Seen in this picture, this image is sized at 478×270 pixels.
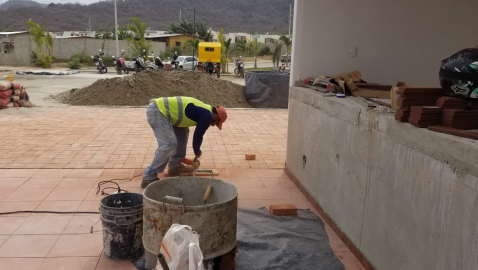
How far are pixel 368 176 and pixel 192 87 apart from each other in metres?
11.8

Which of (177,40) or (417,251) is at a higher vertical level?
(177,40)

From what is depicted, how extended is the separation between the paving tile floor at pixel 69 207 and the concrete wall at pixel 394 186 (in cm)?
42

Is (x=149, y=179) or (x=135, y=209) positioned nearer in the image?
(x=135, y=209)

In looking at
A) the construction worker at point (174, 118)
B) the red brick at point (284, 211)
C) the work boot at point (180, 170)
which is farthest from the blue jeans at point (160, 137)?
the red brick at point (284, 211)

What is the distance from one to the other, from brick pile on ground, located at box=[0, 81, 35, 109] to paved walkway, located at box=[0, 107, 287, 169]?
2.82 feet

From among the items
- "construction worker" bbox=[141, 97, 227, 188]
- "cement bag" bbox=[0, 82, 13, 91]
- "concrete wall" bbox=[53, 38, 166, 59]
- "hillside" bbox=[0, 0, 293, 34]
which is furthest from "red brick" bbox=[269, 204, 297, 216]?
"hillside" bbox=[0, 0, 293, 34]

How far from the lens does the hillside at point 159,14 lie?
98.2 m

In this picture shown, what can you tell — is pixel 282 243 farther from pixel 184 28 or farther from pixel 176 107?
pixel 184 28

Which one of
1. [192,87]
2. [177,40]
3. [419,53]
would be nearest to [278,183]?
[419,53]

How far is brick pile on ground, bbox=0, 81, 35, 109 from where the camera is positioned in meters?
11.2

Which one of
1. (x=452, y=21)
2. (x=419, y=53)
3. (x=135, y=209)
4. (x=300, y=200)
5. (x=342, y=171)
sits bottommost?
(x=300, y=200)

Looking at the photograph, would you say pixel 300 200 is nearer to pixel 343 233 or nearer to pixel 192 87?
pixel 343 233

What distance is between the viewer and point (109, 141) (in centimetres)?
790

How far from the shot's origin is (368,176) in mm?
3346
